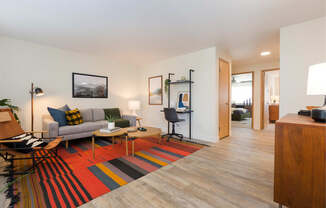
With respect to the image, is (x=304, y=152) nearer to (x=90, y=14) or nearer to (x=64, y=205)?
(x=64, y=205)

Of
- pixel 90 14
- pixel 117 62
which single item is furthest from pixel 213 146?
pixel 117 62

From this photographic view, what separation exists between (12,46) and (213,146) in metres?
5.02

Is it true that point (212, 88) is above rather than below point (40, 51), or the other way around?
below

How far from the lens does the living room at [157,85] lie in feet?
5.70

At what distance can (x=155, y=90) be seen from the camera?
5.05 m

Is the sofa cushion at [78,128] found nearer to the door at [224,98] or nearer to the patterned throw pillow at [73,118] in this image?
the patterned throw pillow at [73,118]

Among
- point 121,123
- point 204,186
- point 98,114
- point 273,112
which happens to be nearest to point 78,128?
point 98,114

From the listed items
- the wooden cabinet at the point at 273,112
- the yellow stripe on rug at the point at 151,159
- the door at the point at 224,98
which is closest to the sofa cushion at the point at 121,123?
the yellow stripe on rug at the point at 151,159

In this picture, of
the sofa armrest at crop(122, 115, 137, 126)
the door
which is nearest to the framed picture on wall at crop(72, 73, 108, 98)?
the sofa armrest at crop(122, 115, 137, 126)

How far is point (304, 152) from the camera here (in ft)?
3.59

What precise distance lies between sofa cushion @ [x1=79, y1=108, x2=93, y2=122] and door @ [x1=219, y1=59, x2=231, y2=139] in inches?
143

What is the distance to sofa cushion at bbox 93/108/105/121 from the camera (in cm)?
419

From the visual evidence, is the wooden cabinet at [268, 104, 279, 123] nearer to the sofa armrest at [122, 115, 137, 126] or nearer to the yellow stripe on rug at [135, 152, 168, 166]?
the sofa armrest at [122, 115, 137, 126]

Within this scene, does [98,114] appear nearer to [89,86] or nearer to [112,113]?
[112,113]
